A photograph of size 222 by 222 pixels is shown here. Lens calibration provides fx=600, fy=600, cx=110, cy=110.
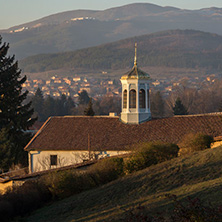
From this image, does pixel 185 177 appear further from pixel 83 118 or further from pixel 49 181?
pixel 83 118

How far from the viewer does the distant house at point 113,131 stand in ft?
92.3

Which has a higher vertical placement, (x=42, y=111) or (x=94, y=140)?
(x=94, y=140)

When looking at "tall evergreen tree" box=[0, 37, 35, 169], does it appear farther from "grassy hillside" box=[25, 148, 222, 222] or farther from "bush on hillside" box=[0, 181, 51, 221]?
"grassy hillside" box=[25, 148, 222, 222]

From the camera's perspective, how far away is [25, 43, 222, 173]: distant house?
28.1 meters

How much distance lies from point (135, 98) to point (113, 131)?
7.39 feet

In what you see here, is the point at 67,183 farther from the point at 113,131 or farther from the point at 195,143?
the point at 113,131

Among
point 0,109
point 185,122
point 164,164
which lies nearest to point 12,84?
point 0,109

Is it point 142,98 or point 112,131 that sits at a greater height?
point 142,98

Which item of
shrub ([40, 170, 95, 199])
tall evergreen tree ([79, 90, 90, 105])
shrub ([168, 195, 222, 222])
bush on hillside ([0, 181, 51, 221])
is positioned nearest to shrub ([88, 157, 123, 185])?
shrub ([40, 170, 95, 199])

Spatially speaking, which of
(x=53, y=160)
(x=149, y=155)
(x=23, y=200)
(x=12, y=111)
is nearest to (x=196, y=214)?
(x=23, y=200)

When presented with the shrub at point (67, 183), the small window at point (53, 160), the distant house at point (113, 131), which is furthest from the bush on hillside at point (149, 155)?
the small window at point (53, 160)

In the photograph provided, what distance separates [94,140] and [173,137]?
3831 mm

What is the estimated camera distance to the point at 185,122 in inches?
1148

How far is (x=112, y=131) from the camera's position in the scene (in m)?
29.5
